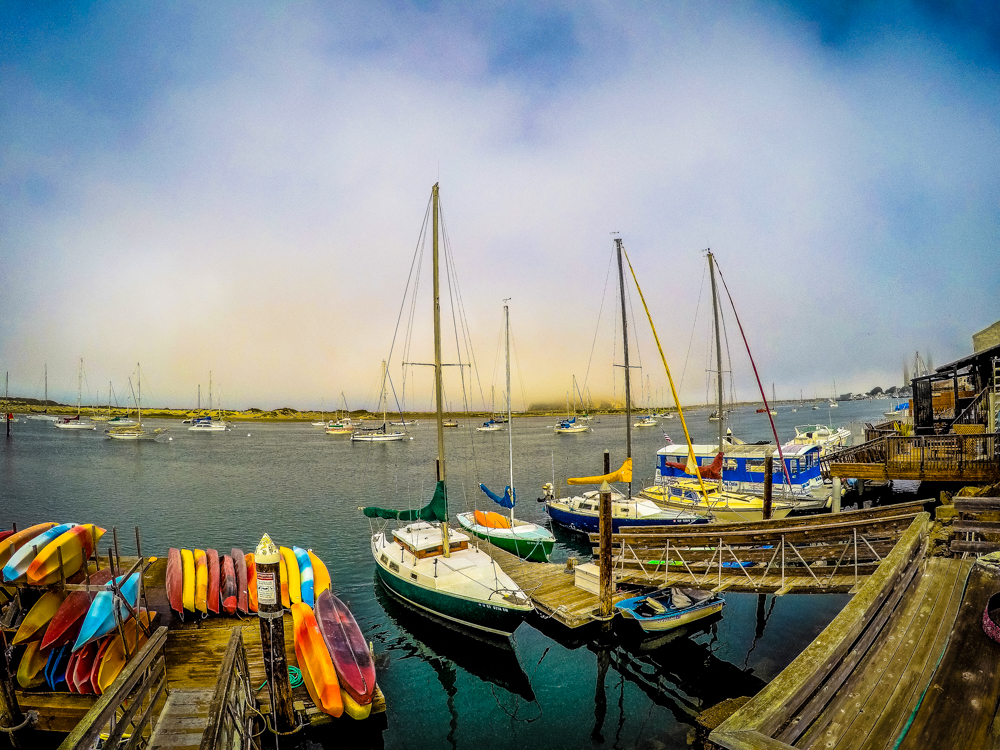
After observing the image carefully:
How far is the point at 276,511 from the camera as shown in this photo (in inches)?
1513

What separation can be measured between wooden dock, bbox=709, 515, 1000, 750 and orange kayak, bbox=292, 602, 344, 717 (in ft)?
35.5

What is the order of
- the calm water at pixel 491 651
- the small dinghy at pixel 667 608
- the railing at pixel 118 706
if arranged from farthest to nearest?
the small dinghy at pixel 667 608
the calm water at pixel 491 651
the railing at pixel 118 706

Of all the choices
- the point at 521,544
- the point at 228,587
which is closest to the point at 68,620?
the point at 228,587

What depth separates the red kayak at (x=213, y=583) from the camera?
14.5m

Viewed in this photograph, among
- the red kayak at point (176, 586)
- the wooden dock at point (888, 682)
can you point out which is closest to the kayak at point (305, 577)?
the red kayak at point (176, 586)

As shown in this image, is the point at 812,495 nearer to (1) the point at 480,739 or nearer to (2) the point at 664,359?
(2) the point at 664,359

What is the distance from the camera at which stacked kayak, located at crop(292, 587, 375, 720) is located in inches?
446

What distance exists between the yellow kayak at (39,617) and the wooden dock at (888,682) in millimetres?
15608

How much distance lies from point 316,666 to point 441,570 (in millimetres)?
5985

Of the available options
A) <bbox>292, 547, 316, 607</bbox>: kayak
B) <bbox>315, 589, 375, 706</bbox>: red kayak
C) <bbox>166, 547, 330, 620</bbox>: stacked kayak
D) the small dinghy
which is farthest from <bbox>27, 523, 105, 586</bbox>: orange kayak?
the small dinghy

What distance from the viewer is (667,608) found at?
51.6 ft

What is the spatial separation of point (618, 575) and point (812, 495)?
75.9 ft

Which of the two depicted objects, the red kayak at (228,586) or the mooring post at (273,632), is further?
the red kayak at (228,586)

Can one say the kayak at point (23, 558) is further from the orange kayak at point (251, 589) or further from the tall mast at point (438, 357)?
the tall mast at point (438, 357)
